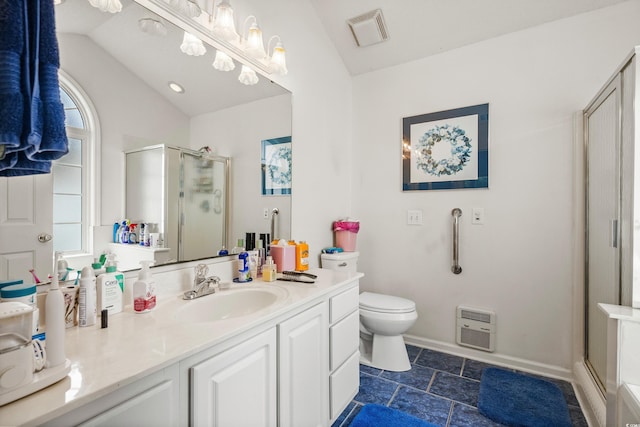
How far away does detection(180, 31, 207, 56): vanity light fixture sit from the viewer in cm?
139

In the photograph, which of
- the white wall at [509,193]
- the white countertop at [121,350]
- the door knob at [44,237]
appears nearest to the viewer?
→ the white countertop at [121,350]

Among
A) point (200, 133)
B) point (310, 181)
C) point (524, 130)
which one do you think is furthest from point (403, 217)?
point (200, 133)

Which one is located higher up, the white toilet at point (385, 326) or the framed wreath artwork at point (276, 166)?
the framed wreath artwork at point (276, 166)

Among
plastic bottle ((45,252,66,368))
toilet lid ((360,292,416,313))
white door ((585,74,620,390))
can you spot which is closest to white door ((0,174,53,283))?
plastic bottle ((45,252,66,368))

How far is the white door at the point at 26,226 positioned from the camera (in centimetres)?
89

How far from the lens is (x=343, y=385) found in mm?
1634

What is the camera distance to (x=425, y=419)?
1618 mm

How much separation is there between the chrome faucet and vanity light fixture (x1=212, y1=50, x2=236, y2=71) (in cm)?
103

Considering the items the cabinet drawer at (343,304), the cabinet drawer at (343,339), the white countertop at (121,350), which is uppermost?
the white countertop at (121,350)

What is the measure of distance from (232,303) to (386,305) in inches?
45.9

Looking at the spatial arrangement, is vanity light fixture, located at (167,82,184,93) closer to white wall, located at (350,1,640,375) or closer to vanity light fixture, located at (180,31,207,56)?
vanity light fixture, located at (180,31,207,56)

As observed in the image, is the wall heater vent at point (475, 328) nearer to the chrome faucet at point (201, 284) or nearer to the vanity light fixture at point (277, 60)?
the chrome faucet at point (201, 284)

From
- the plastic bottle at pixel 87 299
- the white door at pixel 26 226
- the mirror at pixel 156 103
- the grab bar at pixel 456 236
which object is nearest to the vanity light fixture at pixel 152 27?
the mirror at pixel 156 103

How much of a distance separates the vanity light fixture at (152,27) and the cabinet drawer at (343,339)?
158 centimetres
